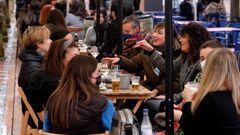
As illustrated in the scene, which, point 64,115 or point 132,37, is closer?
point 64,115

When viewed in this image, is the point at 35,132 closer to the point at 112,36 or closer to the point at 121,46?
the point at 121,46

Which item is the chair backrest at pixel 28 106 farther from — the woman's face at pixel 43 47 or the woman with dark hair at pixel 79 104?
the woman with dark hair at pixel 79 104

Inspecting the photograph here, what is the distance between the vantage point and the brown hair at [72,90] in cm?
459

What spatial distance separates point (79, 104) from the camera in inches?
181

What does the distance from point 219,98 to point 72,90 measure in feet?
3.27

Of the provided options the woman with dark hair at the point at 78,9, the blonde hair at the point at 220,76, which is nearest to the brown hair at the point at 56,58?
the blonde hair at the point at 220,76

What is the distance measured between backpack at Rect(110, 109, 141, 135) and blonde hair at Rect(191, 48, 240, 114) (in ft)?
2.37

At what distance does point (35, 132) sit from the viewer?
5.30 metres

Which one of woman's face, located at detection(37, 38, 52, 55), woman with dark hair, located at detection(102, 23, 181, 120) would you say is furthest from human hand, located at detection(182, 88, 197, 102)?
woman's face, located at detection(37, 38, 52, 55)

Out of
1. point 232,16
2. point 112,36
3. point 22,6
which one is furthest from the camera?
point 232,16

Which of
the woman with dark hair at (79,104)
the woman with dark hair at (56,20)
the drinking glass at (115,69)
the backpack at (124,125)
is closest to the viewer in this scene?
the woman with dark hair at (79,104)

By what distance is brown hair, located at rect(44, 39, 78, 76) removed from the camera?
5738 mm

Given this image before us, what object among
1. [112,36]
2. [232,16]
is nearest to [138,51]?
[112,36]

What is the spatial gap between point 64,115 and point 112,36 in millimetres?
5270
